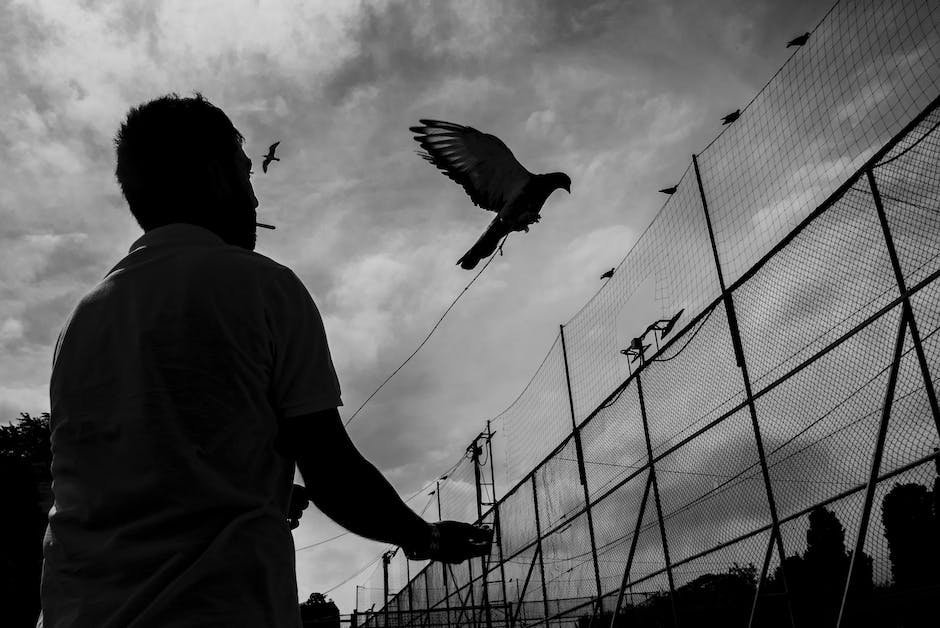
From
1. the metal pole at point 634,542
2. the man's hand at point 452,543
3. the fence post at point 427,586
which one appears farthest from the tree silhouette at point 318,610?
the man's hand at point 452,543

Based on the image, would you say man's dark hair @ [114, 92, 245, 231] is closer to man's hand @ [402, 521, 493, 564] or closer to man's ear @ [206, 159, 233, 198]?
man's ear @ [206, 159, 233, 198]

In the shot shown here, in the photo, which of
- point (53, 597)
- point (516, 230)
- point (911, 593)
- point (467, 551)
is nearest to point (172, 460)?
point (53, 597)

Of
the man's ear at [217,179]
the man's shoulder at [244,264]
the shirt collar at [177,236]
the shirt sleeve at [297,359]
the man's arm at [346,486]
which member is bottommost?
the man's arm at [346,486]

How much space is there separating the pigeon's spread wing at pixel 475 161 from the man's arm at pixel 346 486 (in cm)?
601

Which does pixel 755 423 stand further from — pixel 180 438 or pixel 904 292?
pixel 180 438

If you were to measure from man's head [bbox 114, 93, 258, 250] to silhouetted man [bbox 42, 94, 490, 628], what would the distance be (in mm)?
68

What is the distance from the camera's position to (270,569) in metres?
0.83

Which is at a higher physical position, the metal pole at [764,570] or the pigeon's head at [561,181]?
the pigeon's head at [561,181]

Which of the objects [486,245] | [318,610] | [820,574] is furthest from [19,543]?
[318,610]

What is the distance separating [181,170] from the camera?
3.63ft

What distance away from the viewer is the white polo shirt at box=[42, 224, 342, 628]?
0.79m

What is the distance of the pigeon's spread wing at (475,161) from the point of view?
6840mm

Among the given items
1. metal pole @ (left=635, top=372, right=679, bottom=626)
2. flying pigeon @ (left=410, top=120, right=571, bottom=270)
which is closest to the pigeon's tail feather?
flying pigeon @ (left=410, top=120, right=571, bottom=270)

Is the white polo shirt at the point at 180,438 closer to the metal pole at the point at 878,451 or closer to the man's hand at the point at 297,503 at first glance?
the man's hand at the point at 297,503
